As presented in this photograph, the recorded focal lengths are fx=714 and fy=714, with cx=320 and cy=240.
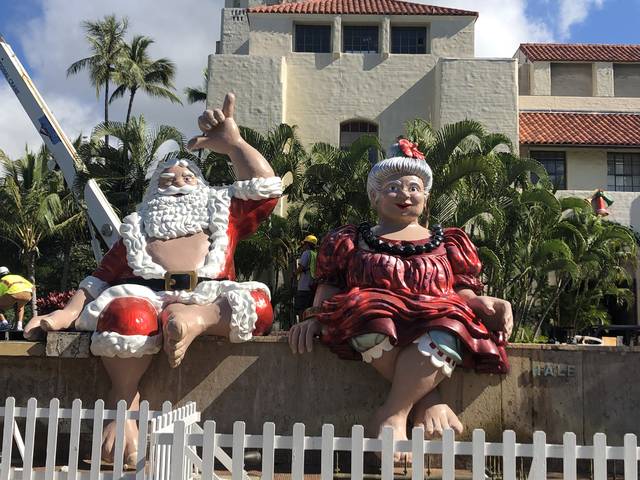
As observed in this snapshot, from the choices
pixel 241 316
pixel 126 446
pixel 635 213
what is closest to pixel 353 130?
pixel 635 213

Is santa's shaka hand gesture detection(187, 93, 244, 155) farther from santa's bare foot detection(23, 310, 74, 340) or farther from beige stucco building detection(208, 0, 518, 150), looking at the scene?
beige stucco building detection(208, 0, 518, 150)

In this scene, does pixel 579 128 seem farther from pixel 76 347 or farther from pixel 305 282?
pixel 76 347

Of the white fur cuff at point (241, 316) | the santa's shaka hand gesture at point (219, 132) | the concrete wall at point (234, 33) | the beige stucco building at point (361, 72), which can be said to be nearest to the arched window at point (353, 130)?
the beige stucco building at point (361, 72)

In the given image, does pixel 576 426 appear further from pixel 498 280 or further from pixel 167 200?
pixel 498 280

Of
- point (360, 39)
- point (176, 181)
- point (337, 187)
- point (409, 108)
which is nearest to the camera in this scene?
point (176, 181)

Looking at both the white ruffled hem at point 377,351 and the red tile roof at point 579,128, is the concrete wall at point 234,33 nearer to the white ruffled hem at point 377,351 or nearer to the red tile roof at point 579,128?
the red tile roof at point 579,128

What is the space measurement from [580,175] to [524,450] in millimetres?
19535

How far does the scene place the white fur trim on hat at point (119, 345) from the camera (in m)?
4.98

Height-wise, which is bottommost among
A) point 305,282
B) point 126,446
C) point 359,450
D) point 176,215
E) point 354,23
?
point 126,446

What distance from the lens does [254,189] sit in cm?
592

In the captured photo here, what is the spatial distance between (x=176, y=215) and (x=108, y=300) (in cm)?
89

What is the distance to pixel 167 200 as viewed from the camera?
587cm

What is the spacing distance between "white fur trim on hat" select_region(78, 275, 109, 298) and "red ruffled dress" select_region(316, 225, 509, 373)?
5.72 ft

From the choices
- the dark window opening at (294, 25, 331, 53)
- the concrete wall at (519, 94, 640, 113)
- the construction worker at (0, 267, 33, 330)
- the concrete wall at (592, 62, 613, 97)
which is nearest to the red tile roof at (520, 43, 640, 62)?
the concrete wall at (592, 62, 613, 97)
